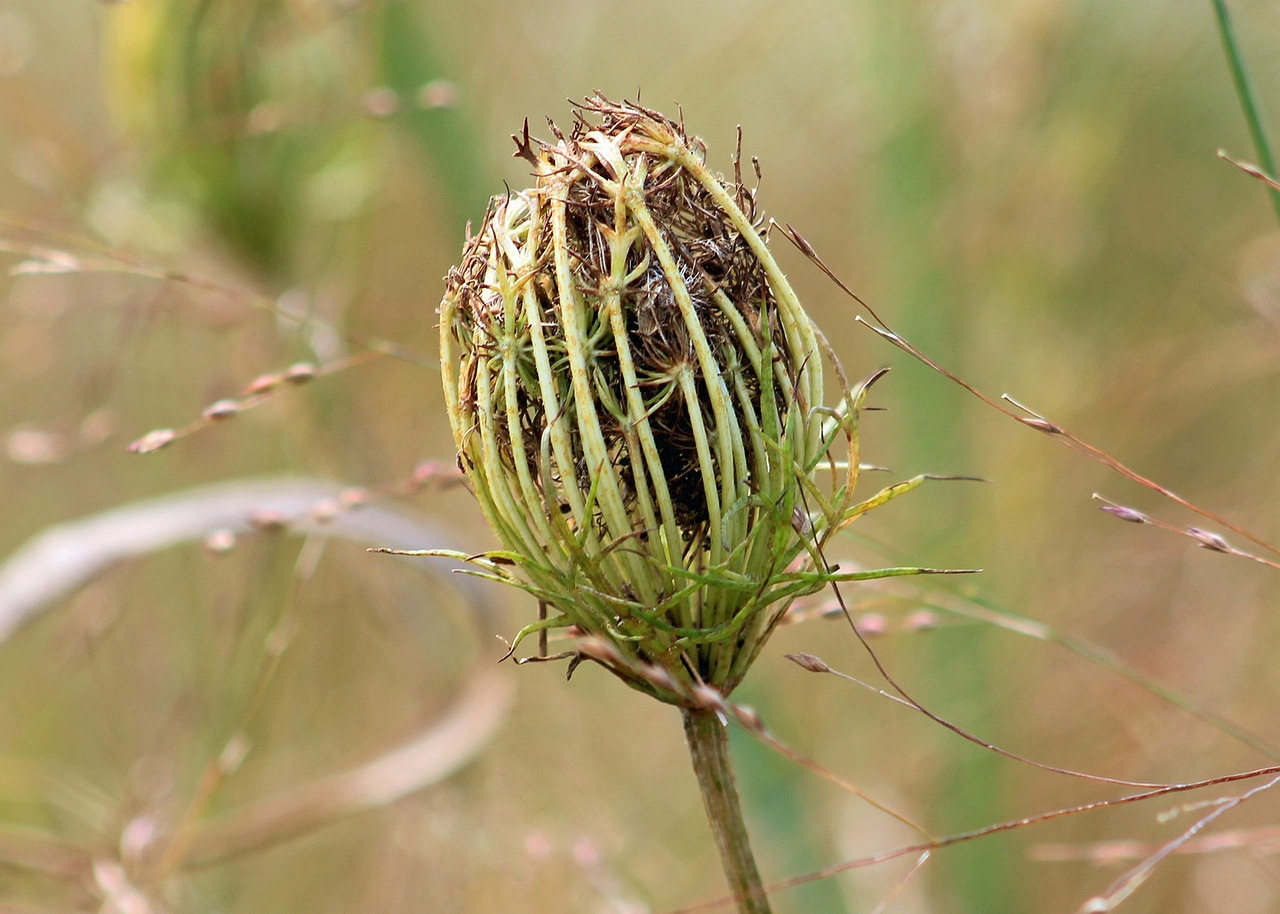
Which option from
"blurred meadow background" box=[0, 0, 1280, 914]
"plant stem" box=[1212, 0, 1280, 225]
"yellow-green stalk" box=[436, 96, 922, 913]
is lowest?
"blurred meadow background" box=[0, 0, 1280, 914]

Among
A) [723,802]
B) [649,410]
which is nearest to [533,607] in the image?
[723,802]

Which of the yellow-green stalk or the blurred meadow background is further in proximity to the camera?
the blurred meadow background

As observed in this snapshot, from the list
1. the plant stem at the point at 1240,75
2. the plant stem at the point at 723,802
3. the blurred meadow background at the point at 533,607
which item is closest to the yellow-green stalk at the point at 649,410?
the plant stem at the point at 723,802

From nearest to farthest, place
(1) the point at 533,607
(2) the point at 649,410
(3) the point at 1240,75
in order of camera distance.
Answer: (2) the point at 649,410, (3) the point at 1240,75, (1) the point at 533,607

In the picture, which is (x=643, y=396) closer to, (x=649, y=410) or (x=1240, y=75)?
(x=649, y=410)

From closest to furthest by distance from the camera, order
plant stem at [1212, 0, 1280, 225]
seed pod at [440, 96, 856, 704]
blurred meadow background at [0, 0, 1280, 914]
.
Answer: seed pod at [440, 96, 856, 704] < plant stem at [1212, 0, 1280, 225] < blurred meadow background at [0, 0, 1280, 914]

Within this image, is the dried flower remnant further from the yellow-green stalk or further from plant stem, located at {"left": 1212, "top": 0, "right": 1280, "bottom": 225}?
plant stem, located at {"left": 1212, "top": 0, "right": 1280, "bottom": 225}

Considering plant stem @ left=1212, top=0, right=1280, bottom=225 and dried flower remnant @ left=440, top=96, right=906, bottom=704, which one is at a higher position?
plant stem @ left=1212, top=0, right=1280, bottom=225

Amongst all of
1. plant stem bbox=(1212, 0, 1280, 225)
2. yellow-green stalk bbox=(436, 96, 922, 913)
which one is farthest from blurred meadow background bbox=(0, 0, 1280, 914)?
yellow-green stalk bbox=(436, 96, 922, 913)
